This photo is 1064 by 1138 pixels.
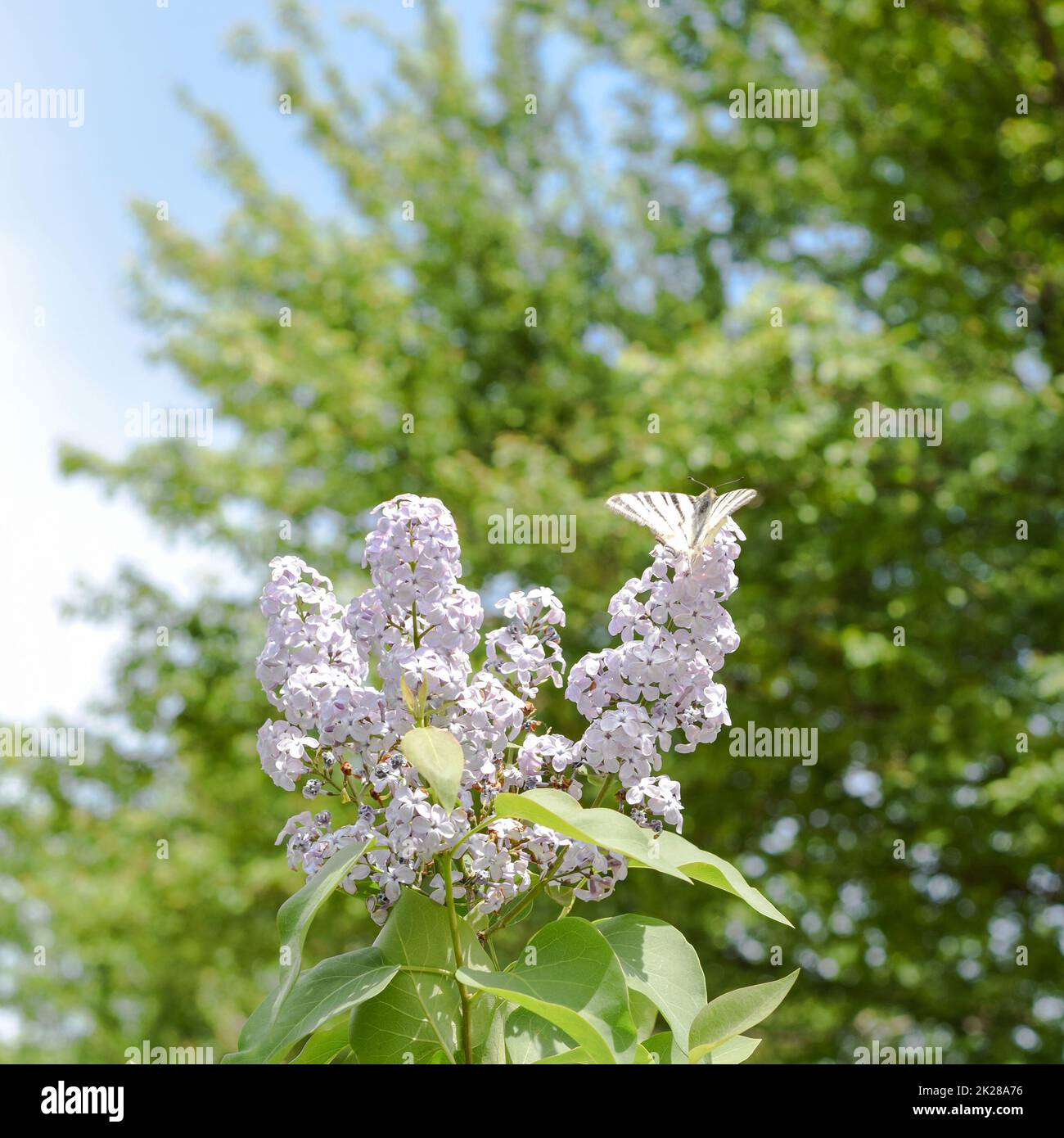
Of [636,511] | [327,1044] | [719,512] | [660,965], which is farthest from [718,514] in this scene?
[327,1044]

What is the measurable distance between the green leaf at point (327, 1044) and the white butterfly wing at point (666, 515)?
2.14 ft

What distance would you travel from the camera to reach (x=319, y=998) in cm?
114

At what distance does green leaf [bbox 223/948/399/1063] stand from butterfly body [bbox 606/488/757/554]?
0.56 metres

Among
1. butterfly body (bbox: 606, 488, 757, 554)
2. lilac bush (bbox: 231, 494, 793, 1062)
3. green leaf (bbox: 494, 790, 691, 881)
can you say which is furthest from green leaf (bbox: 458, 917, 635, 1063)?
butterfly body (bbox: 606, 488, 757, 554)

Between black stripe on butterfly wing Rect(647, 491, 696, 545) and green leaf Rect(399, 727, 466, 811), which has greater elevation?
black stripe on butterfly wing Rect(647, 491, 696, 545)

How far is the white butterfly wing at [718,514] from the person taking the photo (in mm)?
1313

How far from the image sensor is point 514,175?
9391 millimetres

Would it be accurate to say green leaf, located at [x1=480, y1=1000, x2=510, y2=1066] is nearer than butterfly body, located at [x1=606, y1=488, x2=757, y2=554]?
Yes

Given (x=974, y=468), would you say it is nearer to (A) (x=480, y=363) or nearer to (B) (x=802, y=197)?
(B) (x=802, y=197)

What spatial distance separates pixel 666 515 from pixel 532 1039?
2.03ft

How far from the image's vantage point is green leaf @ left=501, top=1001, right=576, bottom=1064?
119 cm

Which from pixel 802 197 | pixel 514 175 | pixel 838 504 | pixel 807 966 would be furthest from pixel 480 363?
pixel 807 966

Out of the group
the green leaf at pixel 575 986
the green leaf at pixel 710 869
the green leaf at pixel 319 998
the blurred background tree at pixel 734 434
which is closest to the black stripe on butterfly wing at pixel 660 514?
the green leaf at pixel 710 869

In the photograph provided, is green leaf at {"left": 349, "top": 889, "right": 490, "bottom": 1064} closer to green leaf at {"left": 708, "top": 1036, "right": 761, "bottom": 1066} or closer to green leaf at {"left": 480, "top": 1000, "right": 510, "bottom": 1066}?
green leaf at {"left": 480, "top": 1000, "right": 510, "bottom": 1066}
